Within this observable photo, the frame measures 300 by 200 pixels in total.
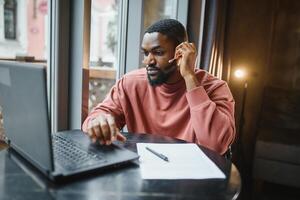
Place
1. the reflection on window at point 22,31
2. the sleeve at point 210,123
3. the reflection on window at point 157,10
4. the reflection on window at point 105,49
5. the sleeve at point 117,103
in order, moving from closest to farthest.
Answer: the sleeve at point 210,123 → the reflection on window at point 22,31 → the sleeve at point 117,103 → the reflection on window at point 105,49 → the reflection on window at point 157,10

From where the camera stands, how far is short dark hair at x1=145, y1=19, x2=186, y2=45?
1.42 metres

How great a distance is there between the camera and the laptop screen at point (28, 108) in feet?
1.84

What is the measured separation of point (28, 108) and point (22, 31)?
103 cm

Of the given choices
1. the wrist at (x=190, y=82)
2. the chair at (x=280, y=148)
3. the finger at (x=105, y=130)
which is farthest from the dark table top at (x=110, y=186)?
the chair at (x=280, y=148)

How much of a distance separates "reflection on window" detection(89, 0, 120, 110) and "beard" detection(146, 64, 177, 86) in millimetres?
466

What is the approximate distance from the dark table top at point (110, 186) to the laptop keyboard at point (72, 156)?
5cm

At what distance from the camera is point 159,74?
1.41 m

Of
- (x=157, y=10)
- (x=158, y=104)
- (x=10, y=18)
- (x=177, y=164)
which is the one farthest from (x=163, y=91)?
(x=157, y=10)

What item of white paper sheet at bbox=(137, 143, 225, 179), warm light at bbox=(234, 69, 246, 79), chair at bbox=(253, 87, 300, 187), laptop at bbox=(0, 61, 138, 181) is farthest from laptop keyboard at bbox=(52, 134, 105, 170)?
warm light at bbox=(234, 69, 246, 79)

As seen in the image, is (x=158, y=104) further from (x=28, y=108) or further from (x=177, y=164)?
(x=28, y=108)

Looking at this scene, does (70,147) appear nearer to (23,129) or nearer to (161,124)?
(23,129)

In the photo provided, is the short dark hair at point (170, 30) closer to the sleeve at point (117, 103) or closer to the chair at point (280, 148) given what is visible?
the sleeve at point (117, 103)

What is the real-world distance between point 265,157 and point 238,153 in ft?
2.20

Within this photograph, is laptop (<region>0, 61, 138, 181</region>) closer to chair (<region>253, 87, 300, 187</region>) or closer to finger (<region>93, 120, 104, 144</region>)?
finger (<region>93, 120, 104, 144</region>)
